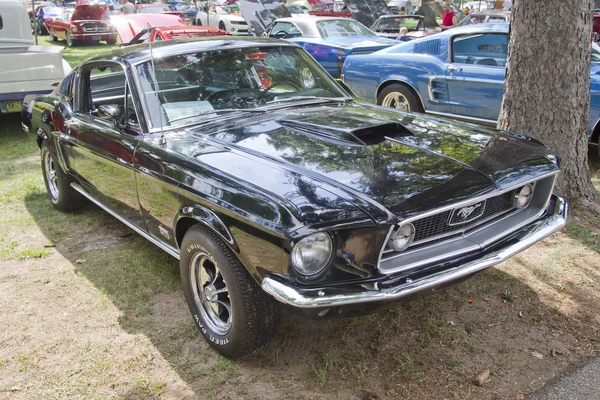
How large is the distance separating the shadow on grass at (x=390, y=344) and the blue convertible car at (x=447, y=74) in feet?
10.5

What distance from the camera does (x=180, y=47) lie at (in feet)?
12.8

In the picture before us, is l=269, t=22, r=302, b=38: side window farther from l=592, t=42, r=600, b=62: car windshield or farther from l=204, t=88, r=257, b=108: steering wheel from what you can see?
l=204, t=88, r=257, b=108: steering wheel

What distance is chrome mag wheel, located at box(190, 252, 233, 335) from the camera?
3006mm

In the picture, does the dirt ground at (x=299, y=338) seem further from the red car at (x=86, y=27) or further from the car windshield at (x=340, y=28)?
the red car at (x=86, y=27)

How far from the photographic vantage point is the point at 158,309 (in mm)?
3574

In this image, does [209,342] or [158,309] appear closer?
[209,342]

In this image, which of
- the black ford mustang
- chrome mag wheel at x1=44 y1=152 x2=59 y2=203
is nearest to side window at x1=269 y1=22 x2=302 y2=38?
chrome mag wheel at x1=44 y1=152 x2=59 y2=203

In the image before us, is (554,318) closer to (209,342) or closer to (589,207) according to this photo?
(589,207)

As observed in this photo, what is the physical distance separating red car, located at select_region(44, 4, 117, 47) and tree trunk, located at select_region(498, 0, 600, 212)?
19112mm

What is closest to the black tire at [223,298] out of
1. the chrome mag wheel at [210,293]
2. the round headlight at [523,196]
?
the chrome mag wheel at [210,293]

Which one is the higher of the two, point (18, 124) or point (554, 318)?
point (18, 124)

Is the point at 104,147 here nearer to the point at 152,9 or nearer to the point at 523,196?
the point at 523,196

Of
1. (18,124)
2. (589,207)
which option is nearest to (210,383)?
(589,207)

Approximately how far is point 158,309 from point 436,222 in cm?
191
